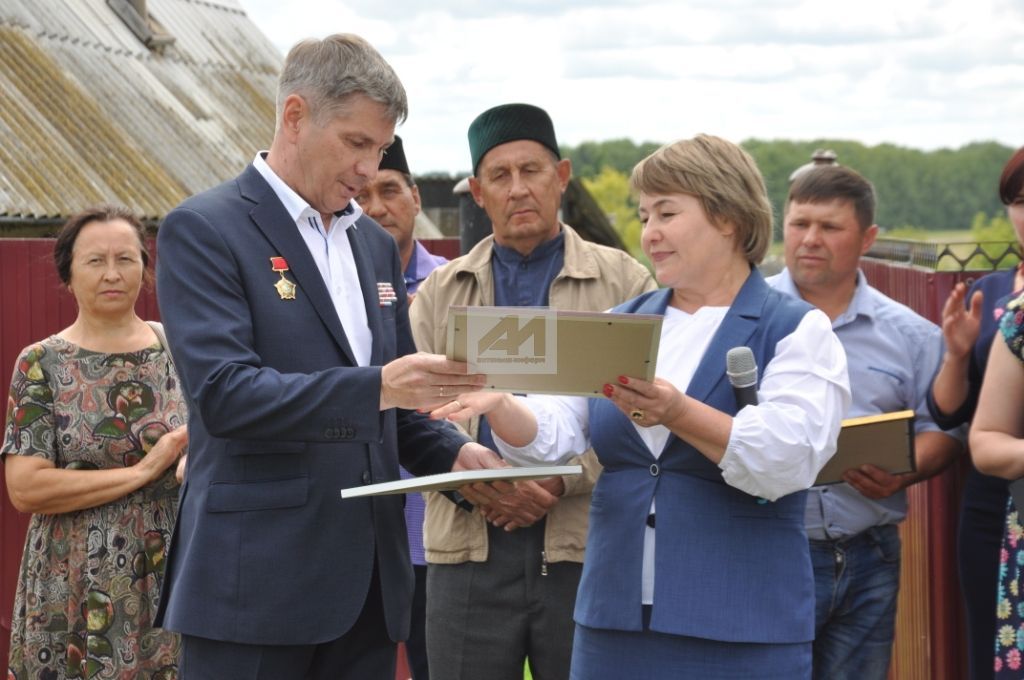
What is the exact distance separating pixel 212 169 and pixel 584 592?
50.4 feet

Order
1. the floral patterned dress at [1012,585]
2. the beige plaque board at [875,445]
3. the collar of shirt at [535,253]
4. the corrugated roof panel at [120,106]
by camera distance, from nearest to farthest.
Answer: the floral patterned dress at [1012,585] → the beige plaque board at [875,445] → the collar of shirt at [535,253] → the corrugated roof panel at [120,106]

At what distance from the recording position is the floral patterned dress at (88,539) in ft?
15.6

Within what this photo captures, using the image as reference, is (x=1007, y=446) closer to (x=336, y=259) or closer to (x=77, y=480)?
(x=336, y=259)

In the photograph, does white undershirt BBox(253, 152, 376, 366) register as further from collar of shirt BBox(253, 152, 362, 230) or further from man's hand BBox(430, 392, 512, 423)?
man's hand BBox(430, 392, 512, 423)

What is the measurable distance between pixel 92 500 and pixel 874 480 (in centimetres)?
263

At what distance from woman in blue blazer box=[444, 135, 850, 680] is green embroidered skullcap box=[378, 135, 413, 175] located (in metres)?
2.52

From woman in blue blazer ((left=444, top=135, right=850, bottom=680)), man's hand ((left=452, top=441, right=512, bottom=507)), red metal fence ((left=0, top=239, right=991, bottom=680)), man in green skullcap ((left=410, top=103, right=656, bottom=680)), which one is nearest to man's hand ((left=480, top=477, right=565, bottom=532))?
man in green skullcap ((left=410, top=103, right=656, bottom=680))

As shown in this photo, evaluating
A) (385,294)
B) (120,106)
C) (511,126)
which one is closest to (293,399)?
(385,294)

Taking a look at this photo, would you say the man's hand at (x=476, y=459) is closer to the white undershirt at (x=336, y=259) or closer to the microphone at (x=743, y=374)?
the white undershirt at (x=336, y=259)

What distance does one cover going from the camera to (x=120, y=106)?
1756 centimetres

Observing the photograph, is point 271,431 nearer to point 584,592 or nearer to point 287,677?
point 287,677

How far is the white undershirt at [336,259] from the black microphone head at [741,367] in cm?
87

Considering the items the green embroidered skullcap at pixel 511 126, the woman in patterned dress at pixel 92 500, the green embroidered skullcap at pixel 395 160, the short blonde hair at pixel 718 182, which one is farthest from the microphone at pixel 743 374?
the green embroidered skullcap at pixel 395 160

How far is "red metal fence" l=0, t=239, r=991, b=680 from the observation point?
5.13 meters
